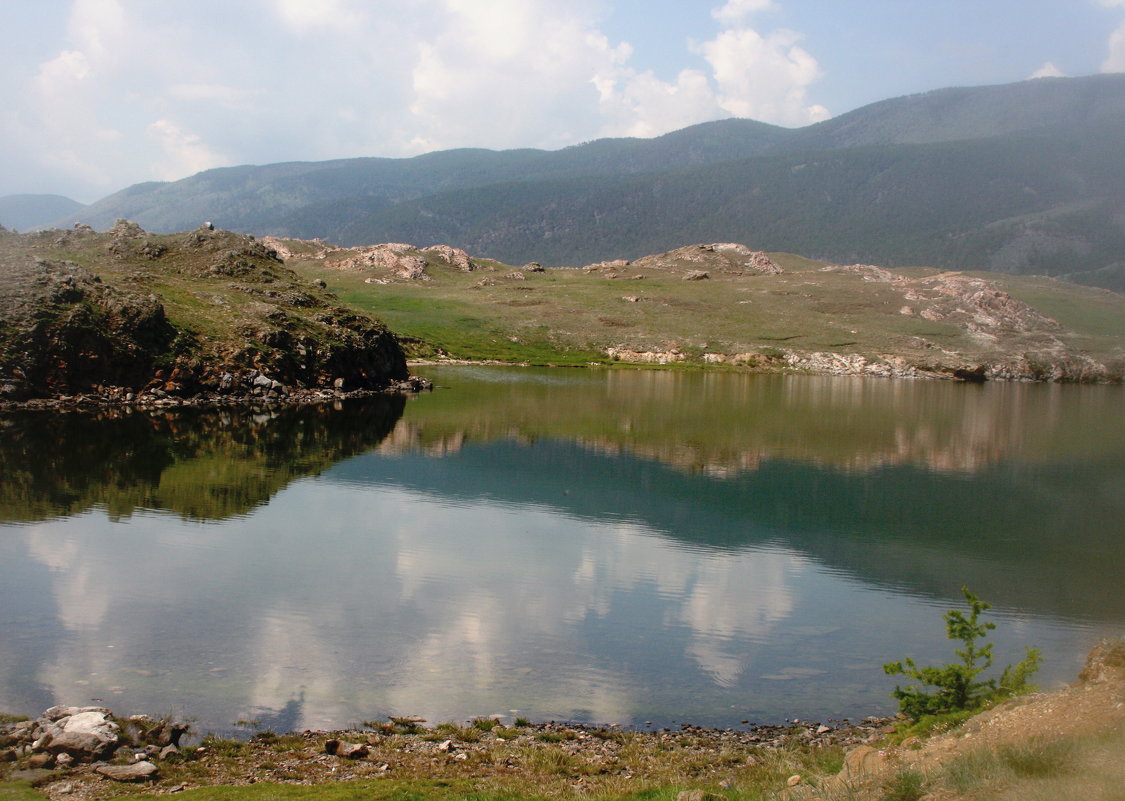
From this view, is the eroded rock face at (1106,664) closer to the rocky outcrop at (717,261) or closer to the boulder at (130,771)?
the boulder at (130,771)

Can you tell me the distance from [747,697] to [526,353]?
320 ft

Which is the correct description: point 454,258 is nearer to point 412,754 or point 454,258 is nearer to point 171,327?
point 171,327

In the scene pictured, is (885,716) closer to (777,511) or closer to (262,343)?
(777,511)

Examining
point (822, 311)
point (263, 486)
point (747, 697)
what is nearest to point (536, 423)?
point (263, 486)

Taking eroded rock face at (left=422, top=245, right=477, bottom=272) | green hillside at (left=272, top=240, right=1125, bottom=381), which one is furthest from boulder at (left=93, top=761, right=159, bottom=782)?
Answer: eroded rock face at (left=422, top=245, right=477, bottom=272)

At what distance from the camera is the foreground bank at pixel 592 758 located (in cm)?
831

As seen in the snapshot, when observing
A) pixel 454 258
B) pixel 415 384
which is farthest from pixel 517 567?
pixel 454 258

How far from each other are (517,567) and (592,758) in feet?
33.2

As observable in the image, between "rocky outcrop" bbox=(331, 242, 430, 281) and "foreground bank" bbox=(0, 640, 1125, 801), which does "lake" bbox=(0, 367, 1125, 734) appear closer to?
"foreground bank" bbox=(0, 640, 1125, 801)

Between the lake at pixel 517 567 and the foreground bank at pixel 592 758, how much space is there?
3.00ft

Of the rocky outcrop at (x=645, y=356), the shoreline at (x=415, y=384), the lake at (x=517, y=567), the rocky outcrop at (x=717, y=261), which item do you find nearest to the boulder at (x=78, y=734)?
the lake at (x=517, y=567)

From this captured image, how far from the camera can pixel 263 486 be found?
104ft

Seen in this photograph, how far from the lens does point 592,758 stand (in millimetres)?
12117

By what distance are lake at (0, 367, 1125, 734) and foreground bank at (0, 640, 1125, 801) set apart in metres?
0.91
